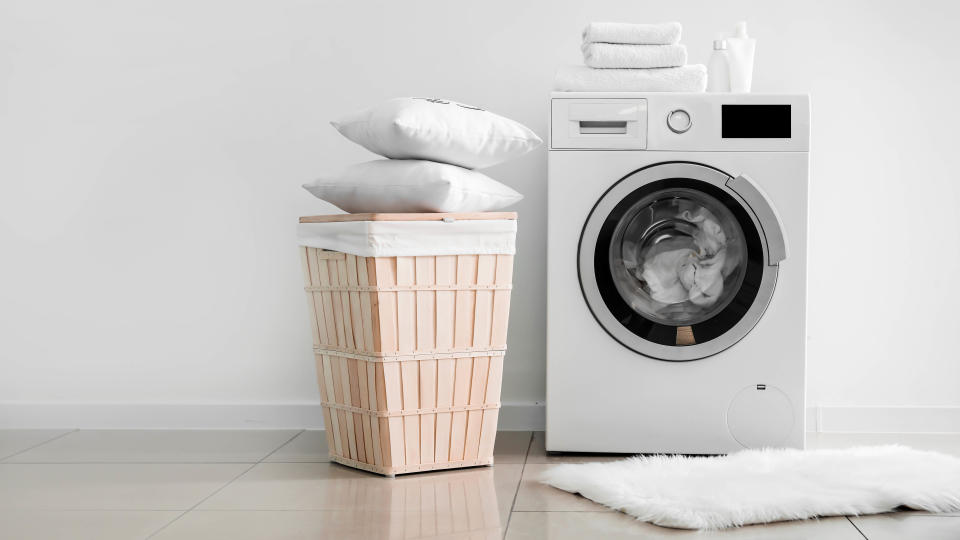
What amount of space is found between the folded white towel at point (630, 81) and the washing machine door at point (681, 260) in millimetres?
218

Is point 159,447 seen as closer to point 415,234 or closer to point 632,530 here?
point 415,234

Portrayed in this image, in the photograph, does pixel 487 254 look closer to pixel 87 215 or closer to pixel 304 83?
pixel 304 83

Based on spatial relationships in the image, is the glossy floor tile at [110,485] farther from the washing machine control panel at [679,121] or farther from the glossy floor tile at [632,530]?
the washing machine control panel at [679,121]

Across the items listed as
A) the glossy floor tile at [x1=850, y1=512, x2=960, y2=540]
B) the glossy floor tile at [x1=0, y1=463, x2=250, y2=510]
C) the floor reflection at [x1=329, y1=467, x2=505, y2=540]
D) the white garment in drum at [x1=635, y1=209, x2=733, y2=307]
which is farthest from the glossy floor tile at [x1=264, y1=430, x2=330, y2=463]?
the glossy floor tile at [x1=850, y1=512, x2=960, y2=540]

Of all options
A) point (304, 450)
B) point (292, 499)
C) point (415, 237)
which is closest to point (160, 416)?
point (304, 450)

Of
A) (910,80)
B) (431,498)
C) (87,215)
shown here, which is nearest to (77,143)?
(87,215)

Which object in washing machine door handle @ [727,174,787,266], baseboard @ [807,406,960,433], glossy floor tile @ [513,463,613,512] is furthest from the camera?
baseboard @ [807,406,960,433]

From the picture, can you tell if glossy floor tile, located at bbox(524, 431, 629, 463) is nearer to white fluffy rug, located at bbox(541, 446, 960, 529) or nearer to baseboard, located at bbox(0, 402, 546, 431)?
white fluffy rug, located at bbox(541, 446, 960, 529)

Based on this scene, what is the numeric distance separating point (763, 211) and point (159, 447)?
1.65 metres

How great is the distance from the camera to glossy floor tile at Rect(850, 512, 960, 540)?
1.55m

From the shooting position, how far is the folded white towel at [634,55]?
7.23 feet

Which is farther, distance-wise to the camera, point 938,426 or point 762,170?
point 938,426

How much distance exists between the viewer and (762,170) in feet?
7.05

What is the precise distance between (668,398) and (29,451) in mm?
1641
